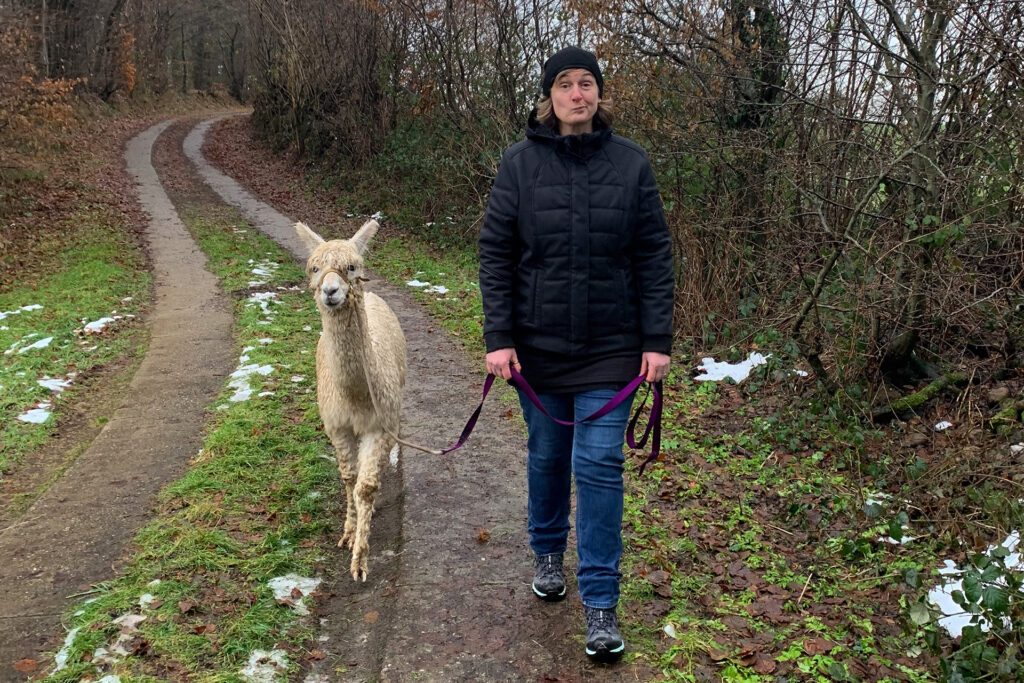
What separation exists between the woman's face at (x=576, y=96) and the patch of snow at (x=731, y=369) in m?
4.69

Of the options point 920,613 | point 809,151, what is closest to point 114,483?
point 920,613

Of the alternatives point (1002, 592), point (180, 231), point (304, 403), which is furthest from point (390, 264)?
point (1002, 592)

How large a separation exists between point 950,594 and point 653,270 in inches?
82.0

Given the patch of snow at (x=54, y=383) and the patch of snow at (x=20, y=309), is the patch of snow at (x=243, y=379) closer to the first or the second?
the patch of snow at (x=54, y=383)

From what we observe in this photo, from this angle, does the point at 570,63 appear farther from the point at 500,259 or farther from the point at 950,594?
the point at 950,594

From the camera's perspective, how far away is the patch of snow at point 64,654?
11.8ft

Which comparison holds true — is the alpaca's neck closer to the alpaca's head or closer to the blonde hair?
the alpaca's head

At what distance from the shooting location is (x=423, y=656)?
356cm

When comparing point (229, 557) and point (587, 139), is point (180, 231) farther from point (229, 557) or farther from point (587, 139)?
point (587, 139)

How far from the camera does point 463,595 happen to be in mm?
4031

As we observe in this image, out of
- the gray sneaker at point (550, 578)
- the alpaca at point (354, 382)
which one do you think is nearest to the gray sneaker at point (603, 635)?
the gray sneaker at point (550, 578)

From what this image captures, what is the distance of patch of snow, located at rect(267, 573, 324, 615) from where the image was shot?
163 inches

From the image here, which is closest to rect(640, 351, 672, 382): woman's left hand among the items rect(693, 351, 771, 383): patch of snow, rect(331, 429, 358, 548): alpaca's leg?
rect(331, 429, 358, 548): alpaca's leg

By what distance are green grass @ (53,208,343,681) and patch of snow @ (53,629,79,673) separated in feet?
0.11
